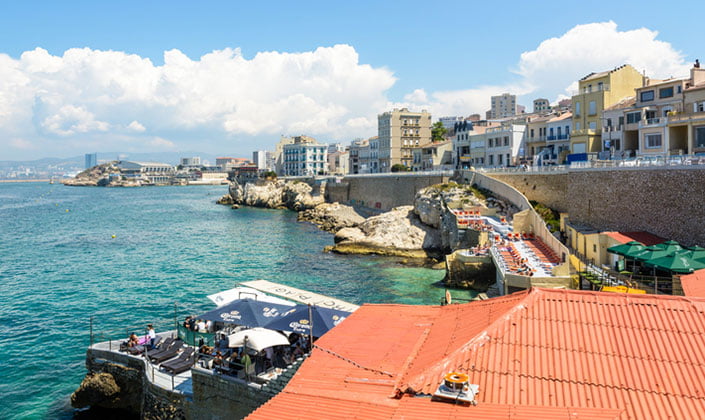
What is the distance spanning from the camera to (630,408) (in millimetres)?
7605

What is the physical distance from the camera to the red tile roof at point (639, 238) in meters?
25.6

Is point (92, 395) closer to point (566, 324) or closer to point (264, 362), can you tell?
point (264, 362)

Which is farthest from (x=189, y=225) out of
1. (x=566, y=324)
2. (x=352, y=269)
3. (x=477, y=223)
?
(x=566, y=324)

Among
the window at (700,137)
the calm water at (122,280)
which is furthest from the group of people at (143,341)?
the window at (700,137)

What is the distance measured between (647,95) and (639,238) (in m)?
22.6

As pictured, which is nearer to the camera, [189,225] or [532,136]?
[532,136]

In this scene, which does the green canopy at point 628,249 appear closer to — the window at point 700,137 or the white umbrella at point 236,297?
the white umbrella at point 236,297

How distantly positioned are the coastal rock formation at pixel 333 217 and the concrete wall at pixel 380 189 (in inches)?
152

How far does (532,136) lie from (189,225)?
1821 inches

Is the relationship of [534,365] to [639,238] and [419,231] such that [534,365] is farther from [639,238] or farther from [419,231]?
[419,231]

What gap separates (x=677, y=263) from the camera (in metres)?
20.0

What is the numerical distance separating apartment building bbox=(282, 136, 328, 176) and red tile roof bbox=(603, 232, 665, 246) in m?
114

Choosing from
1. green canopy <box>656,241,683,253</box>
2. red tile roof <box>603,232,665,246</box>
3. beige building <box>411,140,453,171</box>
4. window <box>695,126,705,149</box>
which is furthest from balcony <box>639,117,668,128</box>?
beige building <box>411,140,453,171</box>

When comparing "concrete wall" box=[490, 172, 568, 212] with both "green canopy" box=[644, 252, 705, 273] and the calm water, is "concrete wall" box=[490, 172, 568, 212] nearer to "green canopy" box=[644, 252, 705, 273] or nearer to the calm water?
the calm water
